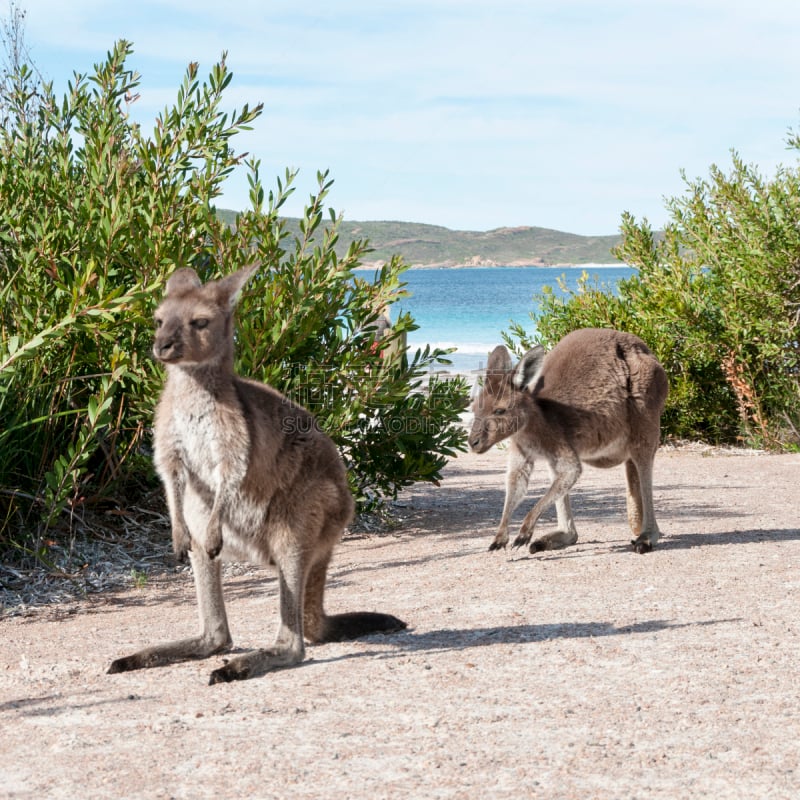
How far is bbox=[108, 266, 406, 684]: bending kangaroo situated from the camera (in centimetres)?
463

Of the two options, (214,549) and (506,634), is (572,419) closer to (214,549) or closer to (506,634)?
(506,634)

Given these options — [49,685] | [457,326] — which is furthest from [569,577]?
[457,326]

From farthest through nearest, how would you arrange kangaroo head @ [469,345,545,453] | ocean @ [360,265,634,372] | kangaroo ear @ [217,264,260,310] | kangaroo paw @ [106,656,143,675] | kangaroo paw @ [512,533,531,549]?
ocean @ [360,265,634,372], kangaroo head @ [469,345,545,453], kangaroo paw @ [512,533,531,549], kangaroo ear @ [217,264,260,310], kangaroo paw @ [106,656,143,675]

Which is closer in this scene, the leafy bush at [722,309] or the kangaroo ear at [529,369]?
the kangaroo ear at [529,369]

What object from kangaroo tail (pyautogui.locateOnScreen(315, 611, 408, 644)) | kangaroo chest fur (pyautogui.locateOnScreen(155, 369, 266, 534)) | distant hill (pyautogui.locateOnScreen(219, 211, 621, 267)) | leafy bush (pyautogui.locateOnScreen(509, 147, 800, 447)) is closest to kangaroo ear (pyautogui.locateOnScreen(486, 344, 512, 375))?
kangaroo tail (pyautogui.locateOnScreen(315, 611, 408, 644))

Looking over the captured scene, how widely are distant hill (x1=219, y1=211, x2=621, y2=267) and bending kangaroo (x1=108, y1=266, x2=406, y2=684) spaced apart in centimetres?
13084

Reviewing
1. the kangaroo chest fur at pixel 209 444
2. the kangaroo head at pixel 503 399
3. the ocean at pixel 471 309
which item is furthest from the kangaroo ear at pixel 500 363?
the ocean at pixel 471 309

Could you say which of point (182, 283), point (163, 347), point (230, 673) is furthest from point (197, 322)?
point (230, 673)

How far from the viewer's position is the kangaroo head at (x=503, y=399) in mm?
6938

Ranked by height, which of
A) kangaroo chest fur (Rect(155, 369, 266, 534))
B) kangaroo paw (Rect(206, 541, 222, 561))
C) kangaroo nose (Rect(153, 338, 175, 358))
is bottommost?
kangaroo paw (Rect(206, 541, 222, 561))

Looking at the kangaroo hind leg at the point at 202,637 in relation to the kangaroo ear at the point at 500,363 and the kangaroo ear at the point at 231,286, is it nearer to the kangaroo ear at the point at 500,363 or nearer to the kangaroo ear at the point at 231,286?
the kangaroo ear at the point at 231,286

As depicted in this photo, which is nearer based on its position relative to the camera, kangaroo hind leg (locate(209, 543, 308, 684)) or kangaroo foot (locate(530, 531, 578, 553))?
kangaroo hind leg (locate(209, 543, 308, 684))

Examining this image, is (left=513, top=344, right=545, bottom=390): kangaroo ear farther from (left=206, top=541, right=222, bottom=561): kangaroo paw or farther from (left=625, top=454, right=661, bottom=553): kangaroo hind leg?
(left=206, top=541, right=222, bottom=561): kangaroo paw

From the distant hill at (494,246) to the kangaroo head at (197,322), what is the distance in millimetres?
130708
